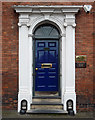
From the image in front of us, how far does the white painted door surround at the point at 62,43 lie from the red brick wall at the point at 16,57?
0.21 meters

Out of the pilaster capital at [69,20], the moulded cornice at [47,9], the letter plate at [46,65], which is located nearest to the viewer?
the moulded cornice at [47,9]

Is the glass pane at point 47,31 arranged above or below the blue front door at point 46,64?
above

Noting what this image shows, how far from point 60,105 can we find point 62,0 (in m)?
3.83

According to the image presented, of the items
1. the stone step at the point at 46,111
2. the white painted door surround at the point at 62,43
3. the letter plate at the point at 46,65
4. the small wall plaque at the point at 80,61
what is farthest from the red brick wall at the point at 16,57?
the letter plate at the point at 46,65

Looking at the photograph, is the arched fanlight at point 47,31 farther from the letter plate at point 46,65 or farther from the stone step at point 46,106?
the stone step at point 46,106

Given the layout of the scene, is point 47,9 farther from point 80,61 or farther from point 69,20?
point 80,61

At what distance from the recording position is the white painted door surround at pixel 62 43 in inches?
165

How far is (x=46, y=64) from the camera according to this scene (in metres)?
4.51

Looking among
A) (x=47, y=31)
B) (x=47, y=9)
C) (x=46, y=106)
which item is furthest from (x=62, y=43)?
(x=46, y=106)

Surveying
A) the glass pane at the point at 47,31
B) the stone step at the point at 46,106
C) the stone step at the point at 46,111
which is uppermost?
the glass pane at the point at 47,31

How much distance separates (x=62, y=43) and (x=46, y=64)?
0.99m

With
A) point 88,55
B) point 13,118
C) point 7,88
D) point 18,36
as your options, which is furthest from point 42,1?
point 13,118

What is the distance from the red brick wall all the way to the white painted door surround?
213 millimetres

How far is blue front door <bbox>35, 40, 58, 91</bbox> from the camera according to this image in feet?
14.8
